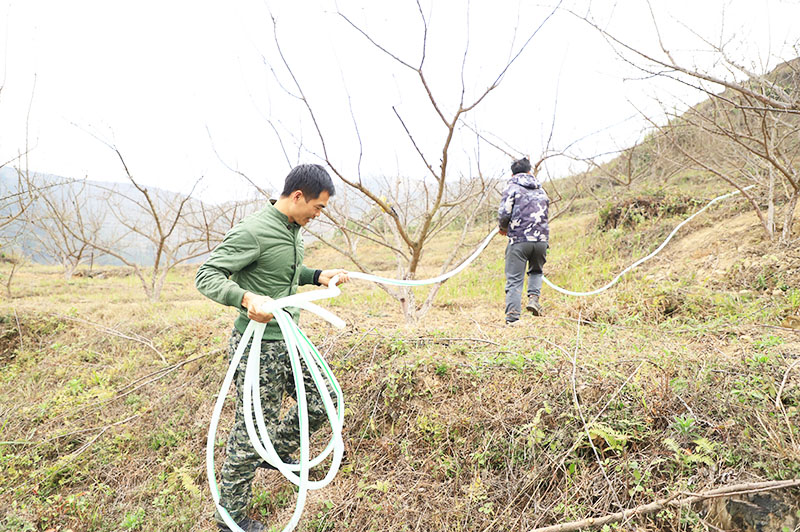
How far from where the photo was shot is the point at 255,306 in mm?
1655

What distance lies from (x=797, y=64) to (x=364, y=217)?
363 cm

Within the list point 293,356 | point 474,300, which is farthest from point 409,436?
point 474,300

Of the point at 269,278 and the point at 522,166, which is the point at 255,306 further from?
the point at 522,166

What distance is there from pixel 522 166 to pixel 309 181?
2827 millimetres

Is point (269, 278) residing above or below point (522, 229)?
below

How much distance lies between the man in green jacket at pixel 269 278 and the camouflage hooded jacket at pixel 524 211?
7.76 feet

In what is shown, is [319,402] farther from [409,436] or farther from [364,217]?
[364,217]

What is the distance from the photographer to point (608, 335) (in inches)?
131

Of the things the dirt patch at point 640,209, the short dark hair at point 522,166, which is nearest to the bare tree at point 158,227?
the short dark hair at point 522,166

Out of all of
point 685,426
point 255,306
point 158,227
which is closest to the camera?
point 255,306

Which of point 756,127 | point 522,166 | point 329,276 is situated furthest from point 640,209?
point 329,276

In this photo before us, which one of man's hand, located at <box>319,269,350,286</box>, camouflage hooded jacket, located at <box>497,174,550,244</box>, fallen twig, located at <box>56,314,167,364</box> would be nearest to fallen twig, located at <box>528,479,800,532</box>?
man's hand, located at <box>319,269,350,286</box>

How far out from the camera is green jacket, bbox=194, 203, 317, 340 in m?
1.73

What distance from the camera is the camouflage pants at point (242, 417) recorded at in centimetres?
204
